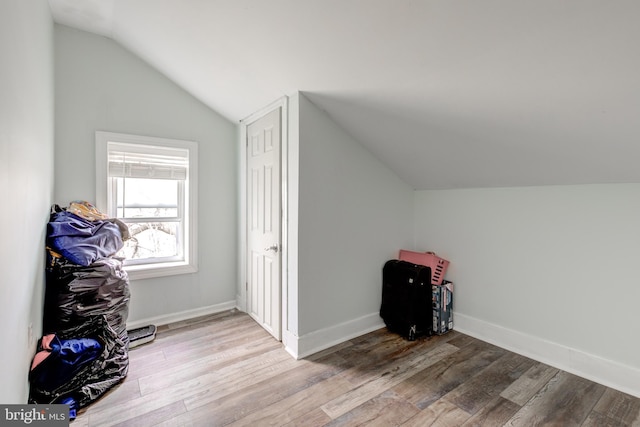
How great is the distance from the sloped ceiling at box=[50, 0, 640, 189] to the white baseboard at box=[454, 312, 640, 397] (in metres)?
1.27

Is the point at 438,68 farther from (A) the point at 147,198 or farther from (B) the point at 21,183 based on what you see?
(A) the point at 147,198

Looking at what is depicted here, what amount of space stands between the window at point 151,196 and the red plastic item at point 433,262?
235cm

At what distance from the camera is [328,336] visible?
2.54m

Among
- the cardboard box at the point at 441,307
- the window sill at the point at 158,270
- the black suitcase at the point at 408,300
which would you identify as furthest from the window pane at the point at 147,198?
the cardboard box at the point at 441,307

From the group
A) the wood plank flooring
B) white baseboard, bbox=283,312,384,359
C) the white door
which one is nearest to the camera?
the wood plank flooring

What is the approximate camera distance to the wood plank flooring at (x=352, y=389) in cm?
171

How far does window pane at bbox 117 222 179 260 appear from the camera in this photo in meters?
2.96

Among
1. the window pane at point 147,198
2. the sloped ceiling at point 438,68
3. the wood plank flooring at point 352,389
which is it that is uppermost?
the sloped ceiling at point 438,68

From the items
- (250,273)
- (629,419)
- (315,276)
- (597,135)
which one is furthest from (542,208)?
(250,273)

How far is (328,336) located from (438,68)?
2.18 m

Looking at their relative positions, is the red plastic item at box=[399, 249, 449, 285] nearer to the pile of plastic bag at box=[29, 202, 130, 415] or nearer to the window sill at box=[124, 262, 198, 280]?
the window sill at box=[124, 262, 198, 280]

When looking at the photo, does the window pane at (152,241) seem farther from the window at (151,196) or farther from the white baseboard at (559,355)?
the white baseboard at (559,355)

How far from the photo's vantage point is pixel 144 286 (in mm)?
2898

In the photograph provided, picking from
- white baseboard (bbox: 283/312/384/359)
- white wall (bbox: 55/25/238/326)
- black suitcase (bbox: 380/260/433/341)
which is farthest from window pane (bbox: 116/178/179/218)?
black suitcase (bbox: 380/260/433/341)
